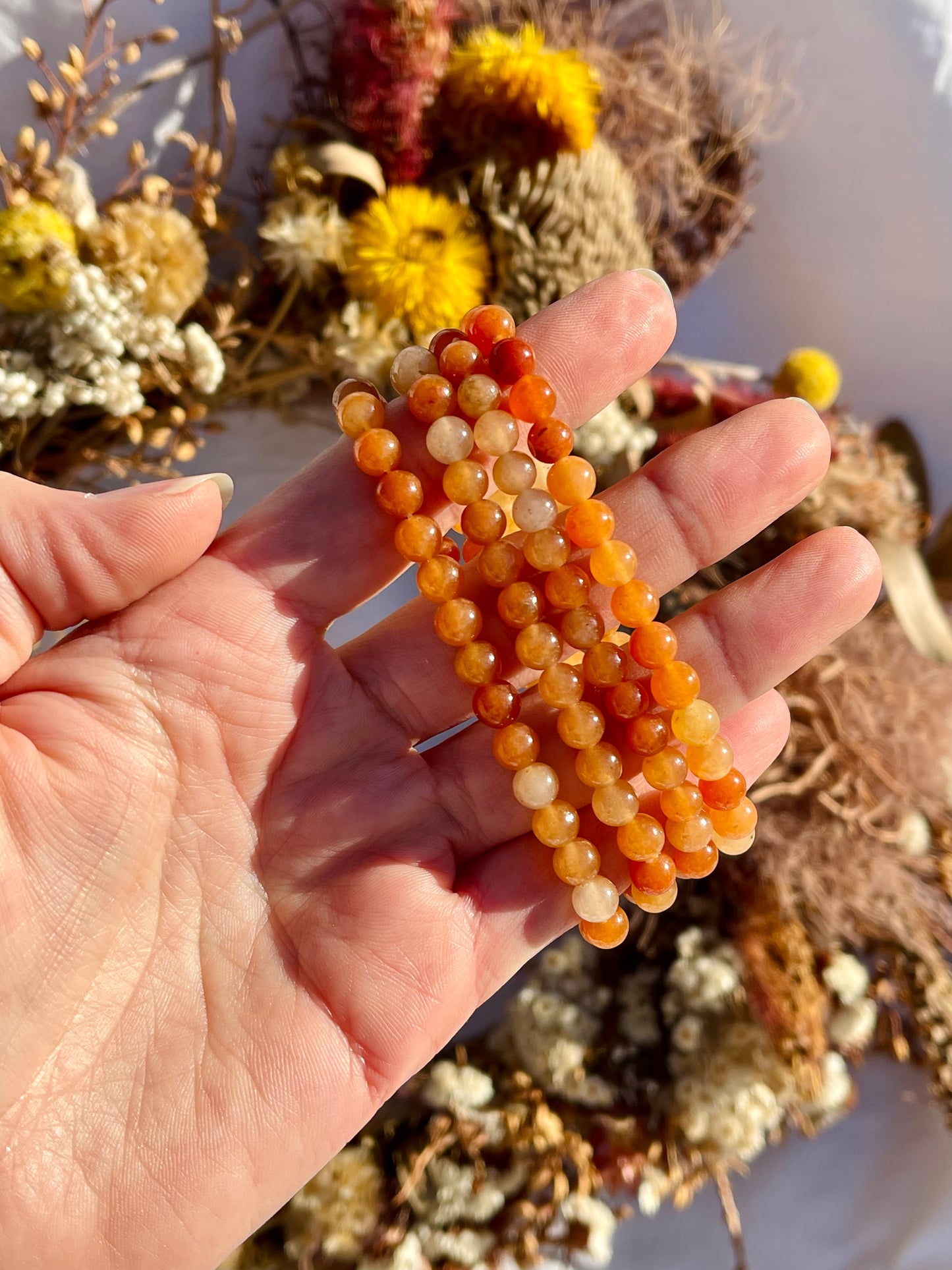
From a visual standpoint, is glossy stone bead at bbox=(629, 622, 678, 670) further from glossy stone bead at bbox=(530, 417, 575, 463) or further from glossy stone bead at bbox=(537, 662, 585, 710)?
glossy stone bead at bbox=(530, 417, 575, 463)

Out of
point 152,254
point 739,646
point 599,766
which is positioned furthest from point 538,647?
point 152,254

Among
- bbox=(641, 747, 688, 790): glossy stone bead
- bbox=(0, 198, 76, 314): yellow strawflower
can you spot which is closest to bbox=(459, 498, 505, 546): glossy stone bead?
bbox=(641, 747, 688, 790): glossy stone bead

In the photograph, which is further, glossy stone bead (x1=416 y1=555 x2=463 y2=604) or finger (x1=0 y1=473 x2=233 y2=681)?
glossy stone bead (x1=416 y1=555 x2=463 y2=604)

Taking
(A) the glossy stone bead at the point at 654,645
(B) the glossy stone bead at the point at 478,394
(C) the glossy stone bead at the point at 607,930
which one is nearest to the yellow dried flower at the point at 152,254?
(B) the glossy stone bead at the point at 478,394

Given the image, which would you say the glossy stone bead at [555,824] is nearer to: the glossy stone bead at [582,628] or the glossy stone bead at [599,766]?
the glossy stone bead at [599,766]

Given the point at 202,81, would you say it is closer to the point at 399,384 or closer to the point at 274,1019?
the point at 399,384

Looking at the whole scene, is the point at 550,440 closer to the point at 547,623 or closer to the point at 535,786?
the point at 547,623
